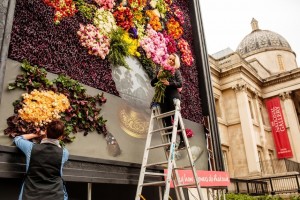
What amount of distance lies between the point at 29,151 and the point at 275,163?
24260 millimetres

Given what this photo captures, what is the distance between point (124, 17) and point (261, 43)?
3627cm

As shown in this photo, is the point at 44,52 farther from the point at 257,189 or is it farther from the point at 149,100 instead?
the point at 257,189

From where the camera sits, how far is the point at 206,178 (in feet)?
22.7

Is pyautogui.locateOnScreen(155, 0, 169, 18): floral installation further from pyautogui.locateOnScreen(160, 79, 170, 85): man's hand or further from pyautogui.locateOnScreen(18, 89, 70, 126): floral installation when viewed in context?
pyautogui.locateOnScreen(18, 89, 70, 126): floral installation

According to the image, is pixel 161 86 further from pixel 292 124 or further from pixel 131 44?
pixel 292 124

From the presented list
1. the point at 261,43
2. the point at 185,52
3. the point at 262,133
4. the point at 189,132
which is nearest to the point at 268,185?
the point at 262,133

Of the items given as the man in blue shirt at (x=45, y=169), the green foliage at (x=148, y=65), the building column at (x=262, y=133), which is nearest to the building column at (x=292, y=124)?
the building column at (x=262, y=133)

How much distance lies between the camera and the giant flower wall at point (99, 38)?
5.06 m

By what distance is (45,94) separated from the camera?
4785 mm

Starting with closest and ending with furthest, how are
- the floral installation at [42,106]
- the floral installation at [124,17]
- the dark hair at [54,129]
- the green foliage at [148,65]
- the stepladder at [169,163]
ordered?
the dark hair at [54,129]
the floral installation at [42,106]
the stepladder at [169,163]
the floral installation at [124,17]
the green foliage at [148,65]

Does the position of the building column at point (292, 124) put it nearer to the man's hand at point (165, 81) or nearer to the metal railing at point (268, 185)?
the metal railing at point (268, 185)

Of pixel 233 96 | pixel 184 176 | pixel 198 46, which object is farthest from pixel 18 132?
pixel 233 96

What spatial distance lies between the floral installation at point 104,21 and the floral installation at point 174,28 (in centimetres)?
246

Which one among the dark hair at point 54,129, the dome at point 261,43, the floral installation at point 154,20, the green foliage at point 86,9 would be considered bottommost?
the dark hair at point 54,129
